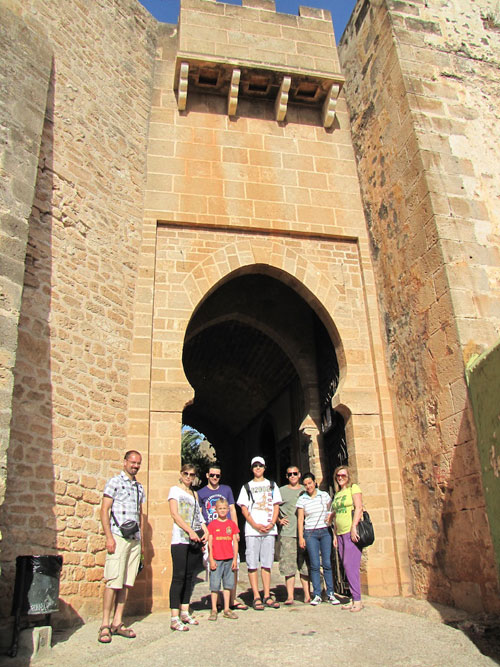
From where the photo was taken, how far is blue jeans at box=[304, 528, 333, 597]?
5.31 meters

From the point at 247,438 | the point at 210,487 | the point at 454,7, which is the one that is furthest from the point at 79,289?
the point at 247,438

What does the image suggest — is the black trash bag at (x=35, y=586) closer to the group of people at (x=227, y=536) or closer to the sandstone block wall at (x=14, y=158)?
the group of people at (x=227, y=536)

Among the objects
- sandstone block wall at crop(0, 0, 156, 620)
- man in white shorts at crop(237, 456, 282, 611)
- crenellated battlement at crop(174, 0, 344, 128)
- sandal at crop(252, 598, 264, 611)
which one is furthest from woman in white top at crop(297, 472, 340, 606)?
crenellated battlement at crop(174, 0, 344, 128)

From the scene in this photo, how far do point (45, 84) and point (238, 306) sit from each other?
5063 millimetres

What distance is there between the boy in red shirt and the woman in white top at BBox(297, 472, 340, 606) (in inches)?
31.6

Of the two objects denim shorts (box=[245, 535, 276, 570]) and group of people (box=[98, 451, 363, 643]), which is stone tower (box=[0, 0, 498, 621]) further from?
denim shorts (box=[245, 535, 276, 570])

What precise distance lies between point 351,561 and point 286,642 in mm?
1421

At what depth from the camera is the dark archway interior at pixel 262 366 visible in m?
8.95

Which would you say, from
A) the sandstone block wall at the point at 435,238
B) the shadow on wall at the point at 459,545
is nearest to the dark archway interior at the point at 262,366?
the sandstone block wall at the point at 435,238

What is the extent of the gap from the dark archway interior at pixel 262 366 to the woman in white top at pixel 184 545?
3.38 metres

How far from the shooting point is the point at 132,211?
712 centimetres

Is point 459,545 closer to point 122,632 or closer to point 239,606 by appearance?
point 239,606

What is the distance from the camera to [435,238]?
5984 mm

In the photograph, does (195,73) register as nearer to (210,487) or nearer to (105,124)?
(105,124)
